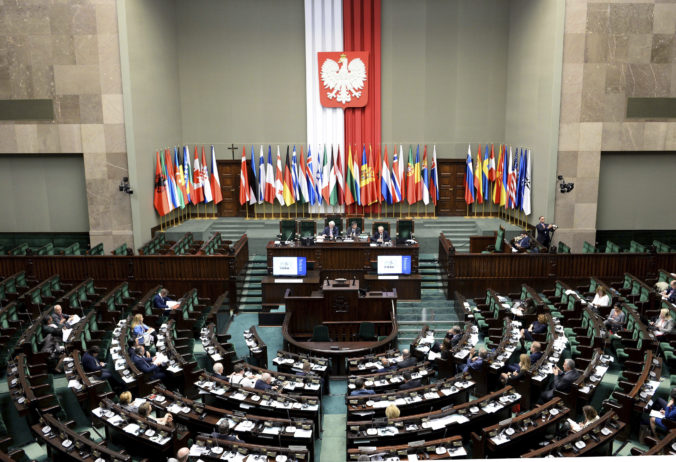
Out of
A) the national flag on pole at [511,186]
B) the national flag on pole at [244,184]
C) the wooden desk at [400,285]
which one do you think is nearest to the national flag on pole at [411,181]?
the national flag on pole at [511,186]

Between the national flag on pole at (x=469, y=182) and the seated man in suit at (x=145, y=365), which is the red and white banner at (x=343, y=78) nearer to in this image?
the national flag on pole at (x=469, y=182)

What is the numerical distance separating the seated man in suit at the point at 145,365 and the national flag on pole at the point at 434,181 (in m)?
13.6

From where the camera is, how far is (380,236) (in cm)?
1747

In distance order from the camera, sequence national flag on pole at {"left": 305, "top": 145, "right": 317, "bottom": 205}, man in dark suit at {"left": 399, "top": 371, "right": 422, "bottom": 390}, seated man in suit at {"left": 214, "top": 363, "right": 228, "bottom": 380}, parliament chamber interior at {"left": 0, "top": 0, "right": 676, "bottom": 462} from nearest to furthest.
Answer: parliament chamber interior at {"left": 0, "top": 0, "right": 676, "bottom": 462}, man in dark suit at {"left": 399, "top": 371, "right": 422, "bottom": 390}, seated man in suit at {"left": 214, "top": 363, "right": 228, "bottom": 380}, national flag on pole at {"left": 305, "top": 145, "right": 317, "bottom": 205}

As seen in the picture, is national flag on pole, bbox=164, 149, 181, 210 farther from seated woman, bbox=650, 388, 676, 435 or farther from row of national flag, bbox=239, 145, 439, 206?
seated woman, bbox=650, 388, 676, 435

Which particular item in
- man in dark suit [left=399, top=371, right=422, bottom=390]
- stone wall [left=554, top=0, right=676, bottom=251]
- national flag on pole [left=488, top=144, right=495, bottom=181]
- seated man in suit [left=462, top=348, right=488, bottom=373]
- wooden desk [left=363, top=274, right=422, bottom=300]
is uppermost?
stone wall [left=554, top=0, right=676, bottom=251]

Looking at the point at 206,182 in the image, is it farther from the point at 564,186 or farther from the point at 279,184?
the point at 564,186

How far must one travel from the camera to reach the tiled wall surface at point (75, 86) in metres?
18.5

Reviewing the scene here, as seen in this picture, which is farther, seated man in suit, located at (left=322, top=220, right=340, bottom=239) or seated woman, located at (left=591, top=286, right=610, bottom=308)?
seated man in suit, located at (left=322, top=220, right=340, bottom=239)

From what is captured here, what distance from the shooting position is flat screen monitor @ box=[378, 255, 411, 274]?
16203 mm

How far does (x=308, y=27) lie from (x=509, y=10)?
7.41m

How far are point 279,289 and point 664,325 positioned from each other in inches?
351

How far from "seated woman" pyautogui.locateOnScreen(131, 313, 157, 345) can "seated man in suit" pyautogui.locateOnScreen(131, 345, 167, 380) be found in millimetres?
1057

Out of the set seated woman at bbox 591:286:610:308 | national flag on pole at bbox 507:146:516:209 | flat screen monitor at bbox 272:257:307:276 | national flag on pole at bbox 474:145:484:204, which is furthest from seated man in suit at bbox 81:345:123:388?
national flag on pole at bbox 474:145:484:204
